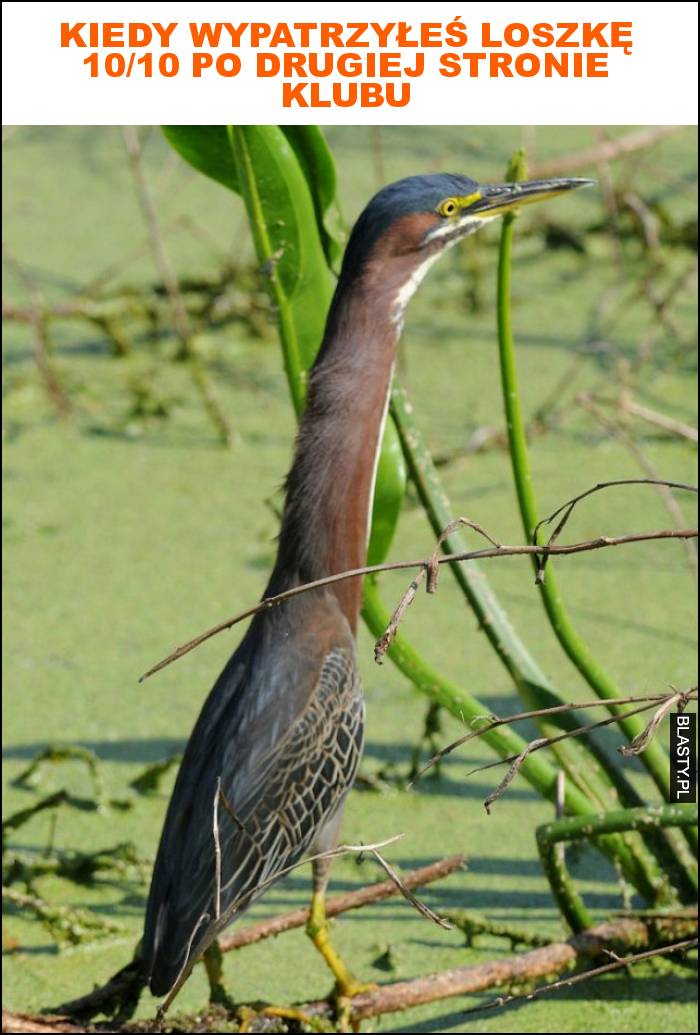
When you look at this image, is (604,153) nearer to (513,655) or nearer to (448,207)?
(448,207)

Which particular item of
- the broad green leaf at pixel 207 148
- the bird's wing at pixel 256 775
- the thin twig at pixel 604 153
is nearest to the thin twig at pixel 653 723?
the bird's wing at pixel 256 775

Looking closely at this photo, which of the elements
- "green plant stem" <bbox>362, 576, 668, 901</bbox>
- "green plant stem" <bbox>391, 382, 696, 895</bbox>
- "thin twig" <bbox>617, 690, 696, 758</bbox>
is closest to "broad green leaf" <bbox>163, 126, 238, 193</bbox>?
"green plant stem" <bbox>391, 382, 696, 895</bbox>

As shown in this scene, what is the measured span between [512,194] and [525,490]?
355mm

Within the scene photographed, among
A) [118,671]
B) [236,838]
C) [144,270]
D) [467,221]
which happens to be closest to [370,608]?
[236,838]

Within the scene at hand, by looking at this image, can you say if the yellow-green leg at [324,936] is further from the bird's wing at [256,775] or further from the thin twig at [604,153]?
the thin twig at [604,153]

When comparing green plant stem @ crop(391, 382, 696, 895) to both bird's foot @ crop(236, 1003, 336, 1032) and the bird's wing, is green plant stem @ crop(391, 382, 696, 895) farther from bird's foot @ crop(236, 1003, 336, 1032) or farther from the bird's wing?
bird's foot @ crop(236, 1003, 336, 1032)

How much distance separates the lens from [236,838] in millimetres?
1793

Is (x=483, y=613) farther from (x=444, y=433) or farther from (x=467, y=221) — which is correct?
(x=444, y=433)

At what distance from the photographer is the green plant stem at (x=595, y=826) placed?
6.02ft

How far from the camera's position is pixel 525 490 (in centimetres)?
186

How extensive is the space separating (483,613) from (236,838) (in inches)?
16.7

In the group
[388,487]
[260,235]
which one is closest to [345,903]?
[388,487]

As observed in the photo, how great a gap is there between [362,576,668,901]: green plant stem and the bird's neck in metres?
0.09

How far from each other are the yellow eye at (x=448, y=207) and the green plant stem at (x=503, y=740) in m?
0.46
